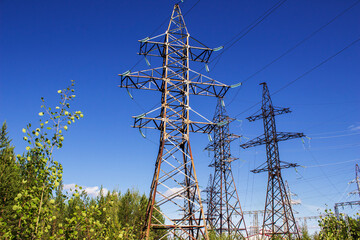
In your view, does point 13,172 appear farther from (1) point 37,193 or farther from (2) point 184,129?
(1) point 37,193

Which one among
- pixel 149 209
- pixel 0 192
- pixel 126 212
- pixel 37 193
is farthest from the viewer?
pixel 126 212

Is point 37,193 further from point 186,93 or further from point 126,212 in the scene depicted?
point 126,212

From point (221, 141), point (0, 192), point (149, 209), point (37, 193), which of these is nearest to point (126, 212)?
point (221, 141)

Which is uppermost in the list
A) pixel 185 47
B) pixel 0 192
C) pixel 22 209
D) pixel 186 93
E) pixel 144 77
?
pixel 185 47

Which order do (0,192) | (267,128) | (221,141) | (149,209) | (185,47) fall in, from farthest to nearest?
(221,141), (267,128), (0,192), (185,47), (149,209)

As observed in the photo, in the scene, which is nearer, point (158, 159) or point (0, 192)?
point (158, 159)

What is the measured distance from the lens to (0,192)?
1995cm

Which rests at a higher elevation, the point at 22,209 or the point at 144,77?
the point at 144,77

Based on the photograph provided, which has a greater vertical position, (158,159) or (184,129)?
(184,129)

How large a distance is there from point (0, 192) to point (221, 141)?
2227 cm

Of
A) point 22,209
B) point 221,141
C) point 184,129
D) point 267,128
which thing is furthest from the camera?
point 221,141

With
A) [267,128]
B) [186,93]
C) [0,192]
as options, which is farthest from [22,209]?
[267,128]

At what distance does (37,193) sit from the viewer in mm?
4027

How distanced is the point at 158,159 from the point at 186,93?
3932 millimetres
